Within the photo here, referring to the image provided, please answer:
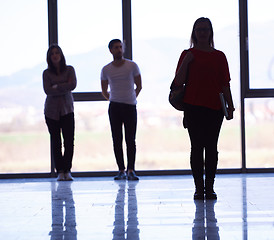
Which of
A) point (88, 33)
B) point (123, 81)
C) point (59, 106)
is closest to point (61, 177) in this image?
point (59, 106)

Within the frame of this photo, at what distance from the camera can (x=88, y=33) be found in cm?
638

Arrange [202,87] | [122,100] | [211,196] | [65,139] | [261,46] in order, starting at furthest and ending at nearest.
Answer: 1. [261,46]
2. [65,139]
3. [122,100]
4. [211,196]
5. [202,87]

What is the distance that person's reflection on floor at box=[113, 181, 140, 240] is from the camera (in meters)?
2.96

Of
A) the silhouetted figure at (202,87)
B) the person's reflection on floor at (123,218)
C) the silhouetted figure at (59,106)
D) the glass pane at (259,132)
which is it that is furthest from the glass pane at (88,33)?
the silhouetted figure at (202,87)

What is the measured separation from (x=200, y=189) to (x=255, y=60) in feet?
8.31

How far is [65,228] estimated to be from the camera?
126 inches

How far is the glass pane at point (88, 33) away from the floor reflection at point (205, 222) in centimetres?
269

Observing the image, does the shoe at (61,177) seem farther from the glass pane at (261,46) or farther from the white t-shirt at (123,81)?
the glass pane at (261,46)

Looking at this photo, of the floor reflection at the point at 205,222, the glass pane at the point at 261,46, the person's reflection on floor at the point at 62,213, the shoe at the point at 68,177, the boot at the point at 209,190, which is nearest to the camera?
the floor reflection at the point at 205,222

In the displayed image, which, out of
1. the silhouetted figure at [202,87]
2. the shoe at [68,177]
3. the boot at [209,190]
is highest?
the silhouetted figure at [202,87]

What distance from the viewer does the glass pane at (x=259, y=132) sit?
6305 mm

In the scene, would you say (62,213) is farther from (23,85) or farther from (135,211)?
(23,85)

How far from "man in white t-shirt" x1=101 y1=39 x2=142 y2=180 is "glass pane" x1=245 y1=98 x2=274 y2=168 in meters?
1.25

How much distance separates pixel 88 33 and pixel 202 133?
104 inches
